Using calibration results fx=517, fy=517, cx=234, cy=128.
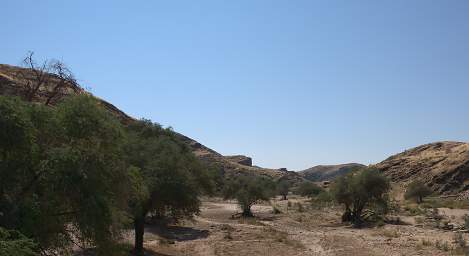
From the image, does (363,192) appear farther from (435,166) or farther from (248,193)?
(435,166)

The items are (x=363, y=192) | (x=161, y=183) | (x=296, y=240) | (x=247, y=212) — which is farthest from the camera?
(x=247, y=212)

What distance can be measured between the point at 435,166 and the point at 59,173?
92.4 metres

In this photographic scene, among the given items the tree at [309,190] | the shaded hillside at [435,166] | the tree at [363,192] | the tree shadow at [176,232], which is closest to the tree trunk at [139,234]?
the tree shadow at [176,232]

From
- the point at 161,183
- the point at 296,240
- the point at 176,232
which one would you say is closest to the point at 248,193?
the point at 176,232

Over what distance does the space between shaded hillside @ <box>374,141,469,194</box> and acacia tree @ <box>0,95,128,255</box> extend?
77.4 meters

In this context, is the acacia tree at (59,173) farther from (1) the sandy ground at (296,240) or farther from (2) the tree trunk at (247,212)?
(2) the tree trunk at (247,212)

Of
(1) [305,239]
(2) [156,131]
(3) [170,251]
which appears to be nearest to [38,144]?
(3) [170,251]

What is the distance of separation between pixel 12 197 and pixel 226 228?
102ft

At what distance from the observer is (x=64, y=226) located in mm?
14953

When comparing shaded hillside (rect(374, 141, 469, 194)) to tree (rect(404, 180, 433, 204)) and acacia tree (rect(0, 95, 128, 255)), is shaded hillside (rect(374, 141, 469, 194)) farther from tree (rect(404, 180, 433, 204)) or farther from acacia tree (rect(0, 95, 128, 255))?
acacia tree (rect(0, 95, 128, 255))

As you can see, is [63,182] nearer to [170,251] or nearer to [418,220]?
[170,251]

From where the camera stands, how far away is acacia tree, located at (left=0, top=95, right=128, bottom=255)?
13.4 m

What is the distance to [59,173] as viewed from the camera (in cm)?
1361

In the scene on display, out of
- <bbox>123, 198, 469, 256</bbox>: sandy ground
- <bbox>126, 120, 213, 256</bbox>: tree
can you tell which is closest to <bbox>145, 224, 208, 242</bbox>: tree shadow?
<bbox>123, 198, 469, 256</bbox>: sandy ground
